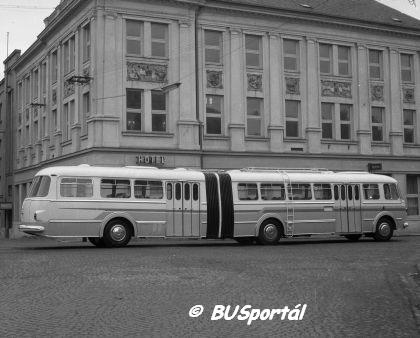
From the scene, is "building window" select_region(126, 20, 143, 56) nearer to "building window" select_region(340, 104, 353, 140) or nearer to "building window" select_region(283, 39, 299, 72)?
"building window" select_region(283, 39, 299, 72)

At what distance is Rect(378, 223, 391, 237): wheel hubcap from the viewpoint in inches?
1002

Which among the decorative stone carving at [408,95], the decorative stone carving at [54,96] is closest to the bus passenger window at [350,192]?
the decorative stone carving at [408,95]

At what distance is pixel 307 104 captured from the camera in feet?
118

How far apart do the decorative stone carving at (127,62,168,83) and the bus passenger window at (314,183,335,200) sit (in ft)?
37.8

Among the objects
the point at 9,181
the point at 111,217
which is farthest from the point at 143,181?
the point at 9,181

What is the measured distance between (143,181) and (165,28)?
1339 cm

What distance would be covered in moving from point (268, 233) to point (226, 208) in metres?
1.84

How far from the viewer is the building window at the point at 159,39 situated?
107 feet

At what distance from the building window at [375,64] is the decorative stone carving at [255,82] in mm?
7496

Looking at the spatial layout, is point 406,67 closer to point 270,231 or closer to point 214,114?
point 214,114

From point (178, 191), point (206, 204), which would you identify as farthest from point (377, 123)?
point (178, 191)

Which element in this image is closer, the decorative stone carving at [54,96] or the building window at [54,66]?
the decorative stone carving at [54,96]

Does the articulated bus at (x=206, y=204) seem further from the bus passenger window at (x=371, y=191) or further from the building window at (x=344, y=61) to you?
the building window at (x=344, y=61)

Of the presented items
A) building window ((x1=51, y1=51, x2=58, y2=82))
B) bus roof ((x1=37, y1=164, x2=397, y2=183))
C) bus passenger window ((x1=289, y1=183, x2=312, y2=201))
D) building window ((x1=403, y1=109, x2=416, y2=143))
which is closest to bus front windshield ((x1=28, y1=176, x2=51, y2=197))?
bus roof ((x1=37, y1=164, x2=397, y2=183))
